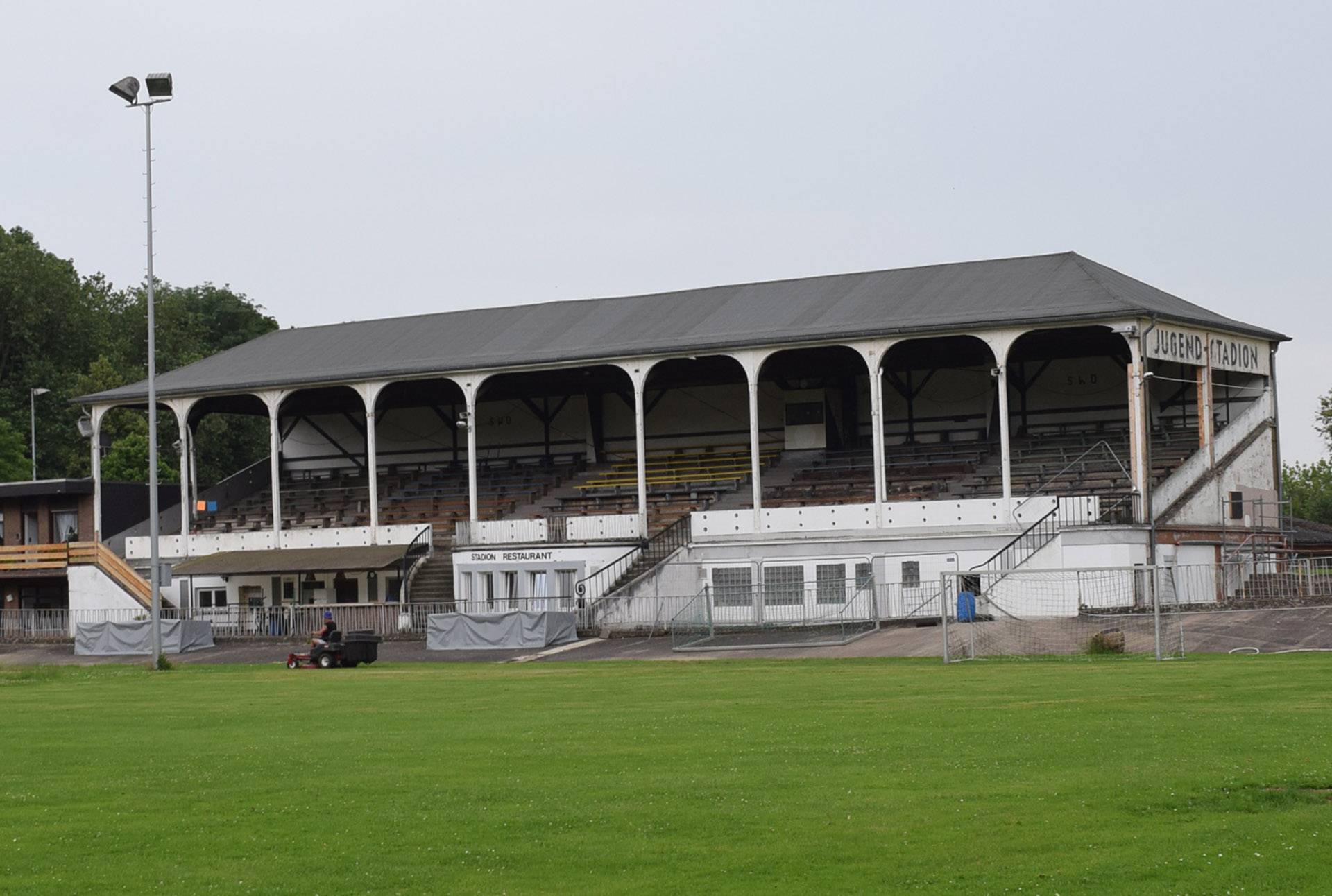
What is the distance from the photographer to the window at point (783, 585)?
161 feet

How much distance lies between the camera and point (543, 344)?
2288 inches

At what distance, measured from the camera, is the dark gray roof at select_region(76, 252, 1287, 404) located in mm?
50531

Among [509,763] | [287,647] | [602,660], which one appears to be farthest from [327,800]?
[287,647]

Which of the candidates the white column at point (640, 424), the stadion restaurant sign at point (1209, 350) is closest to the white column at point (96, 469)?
the white column at point (640, 424)

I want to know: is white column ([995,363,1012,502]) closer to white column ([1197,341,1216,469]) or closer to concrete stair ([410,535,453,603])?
white column ([1197,341,1216,469])

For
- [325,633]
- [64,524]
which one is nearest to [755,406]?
[325,633]

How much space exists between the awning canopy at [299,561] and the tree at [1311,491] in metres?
55.0

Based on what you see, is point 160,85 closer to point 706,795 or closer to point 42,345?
point 706,795

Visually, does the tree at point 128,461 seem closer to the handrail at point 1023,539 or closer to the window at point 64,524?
the window at point 64,524

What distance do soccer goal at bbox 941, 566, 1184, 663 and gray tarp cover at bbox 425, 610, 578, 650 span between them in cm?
1067

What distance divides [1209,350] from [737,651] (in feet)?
63.7

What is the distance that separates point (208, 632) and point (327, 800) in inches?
1509

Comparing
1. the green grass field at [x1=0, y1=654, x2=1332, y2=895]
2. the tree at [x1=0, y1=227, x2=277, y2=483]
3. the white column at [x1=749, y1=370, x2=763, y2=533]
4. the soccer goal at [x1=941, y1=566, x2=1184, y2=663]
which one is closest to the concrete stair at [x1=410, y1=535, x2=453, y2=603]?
the white column at [x1=749, y1=370, x2=763, y2=533]

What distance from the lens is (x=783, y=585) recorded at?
50.2 meters
